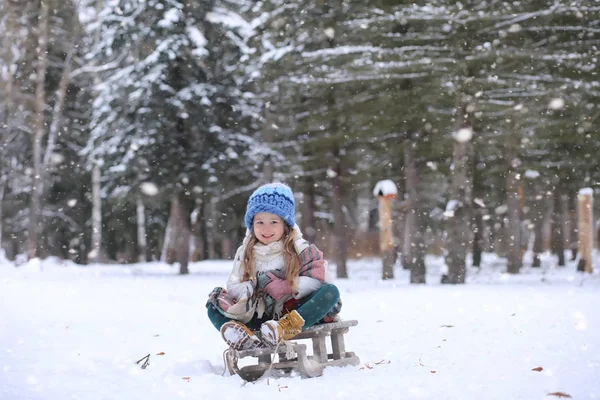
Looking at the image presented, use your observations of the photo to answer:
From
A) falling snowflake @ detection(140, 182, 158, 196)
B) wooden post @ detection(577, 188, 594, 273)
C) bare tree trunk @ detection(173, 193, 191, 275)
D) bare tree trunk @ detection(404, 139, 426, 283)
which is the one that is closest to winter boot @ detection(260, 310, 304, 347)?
bare tree trunk @ detection(404, 139, 426, 283)

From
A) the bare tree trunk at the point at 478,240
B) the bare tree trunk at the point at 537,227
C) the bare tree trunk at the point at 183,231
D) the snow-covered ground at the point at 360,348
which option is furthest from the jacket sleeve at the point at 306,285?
the bare tree trunk at the point at 537,227

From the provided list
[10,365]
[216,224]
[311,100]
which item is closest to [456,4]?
[311,100]

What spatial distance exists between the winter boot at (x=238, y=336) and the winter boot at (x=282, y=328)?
105 mm

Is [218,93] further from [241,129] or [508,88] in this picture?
[508,88]

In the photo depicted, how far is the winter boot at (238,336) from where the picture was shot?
489cm

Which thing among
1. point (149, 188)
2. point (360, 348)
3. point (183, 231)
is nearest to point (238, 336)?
point (360, 348)

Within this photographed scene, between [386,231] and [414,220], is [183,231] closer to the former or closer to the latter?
[386,231]

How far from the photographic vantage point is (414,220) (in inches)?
607

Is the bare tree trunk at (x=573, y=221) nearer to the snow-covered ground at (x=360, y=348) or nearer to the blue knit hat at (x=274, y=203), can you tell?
the snow-covered ground at (x=360, y=348)

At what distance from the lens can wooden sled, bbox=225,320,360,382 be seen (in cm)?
501

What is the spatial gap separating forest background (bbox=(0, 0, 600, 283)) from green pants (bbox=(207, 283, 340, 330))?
29.5 ft

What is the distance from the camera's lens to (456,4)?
13.2 metres

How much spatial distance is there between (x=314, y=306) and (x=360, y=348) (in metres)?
1.96

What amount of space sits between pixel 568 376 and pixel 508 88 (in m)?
10.4
